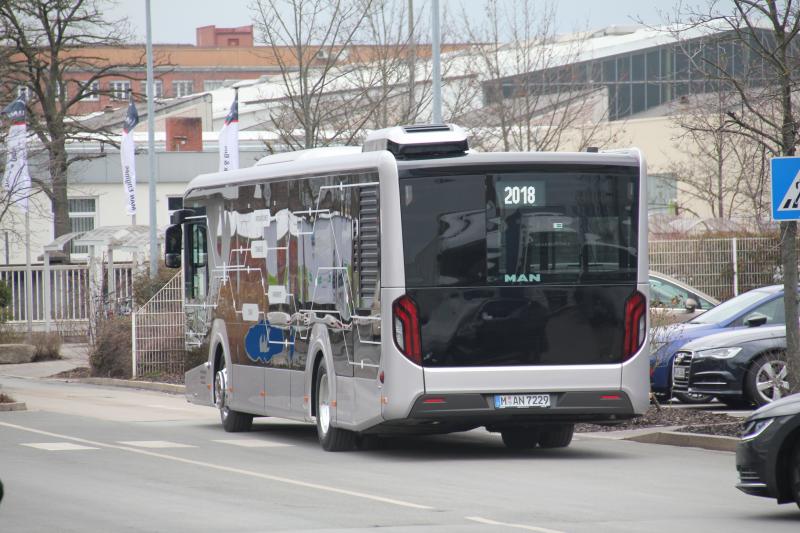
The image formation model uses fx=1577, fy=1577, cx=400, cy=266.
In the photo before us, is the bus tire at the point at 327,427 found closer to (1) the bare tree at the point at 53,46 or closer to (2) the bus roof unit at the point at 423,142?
(2) the bus roof unit at the point at 423,142

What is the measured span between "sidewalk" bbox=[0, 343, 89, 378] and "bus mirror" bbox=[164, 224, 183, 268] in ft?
43.7

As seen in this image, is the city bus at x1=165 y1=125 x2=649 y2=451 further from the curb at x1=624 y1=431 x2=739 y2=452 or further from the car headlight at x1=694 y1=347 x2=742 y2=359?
the car headlight at x1=694 y1=347 x2=742 y2=359

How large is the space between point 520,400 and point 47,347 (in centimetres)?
2617

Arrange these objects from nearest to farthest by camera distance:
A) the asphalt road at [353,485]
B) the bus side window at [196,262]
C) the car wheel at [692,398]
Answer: the asphalt road at [353,485], the bus side window at [196,262], the car wheel at [692,398]

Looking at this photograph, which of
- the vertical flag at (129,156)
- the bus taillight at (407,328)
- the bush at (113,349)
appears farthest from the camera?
the vertical flag at (129,156)

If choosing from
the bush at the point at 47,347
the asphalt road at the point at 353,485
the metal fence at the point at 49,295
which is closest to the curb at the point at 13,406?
the asphalt road at the point at 353,485

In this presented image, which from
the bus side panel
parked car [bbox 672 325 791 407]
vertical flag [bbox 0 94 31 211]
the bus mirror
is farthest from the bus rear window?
vertical flag [bbox 0 94 31 211]

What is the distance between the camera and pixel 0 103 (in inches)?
1652

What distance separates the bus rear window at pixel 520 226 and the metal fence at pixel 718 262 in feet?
58.1

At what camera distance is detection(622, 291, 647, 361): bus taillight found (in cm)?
1557

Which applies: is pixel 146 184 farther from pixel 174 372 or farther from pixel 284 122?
pixel 174 372

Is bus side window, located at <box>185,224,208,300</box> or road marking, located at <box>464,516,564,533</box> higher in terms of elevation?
bus side window, located at <box>185,224,208,300</box>

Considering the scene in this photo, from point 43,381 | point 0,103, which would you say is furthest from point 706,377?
point 0,103

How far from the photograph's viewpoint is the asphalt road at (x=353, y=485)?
1096 cm
